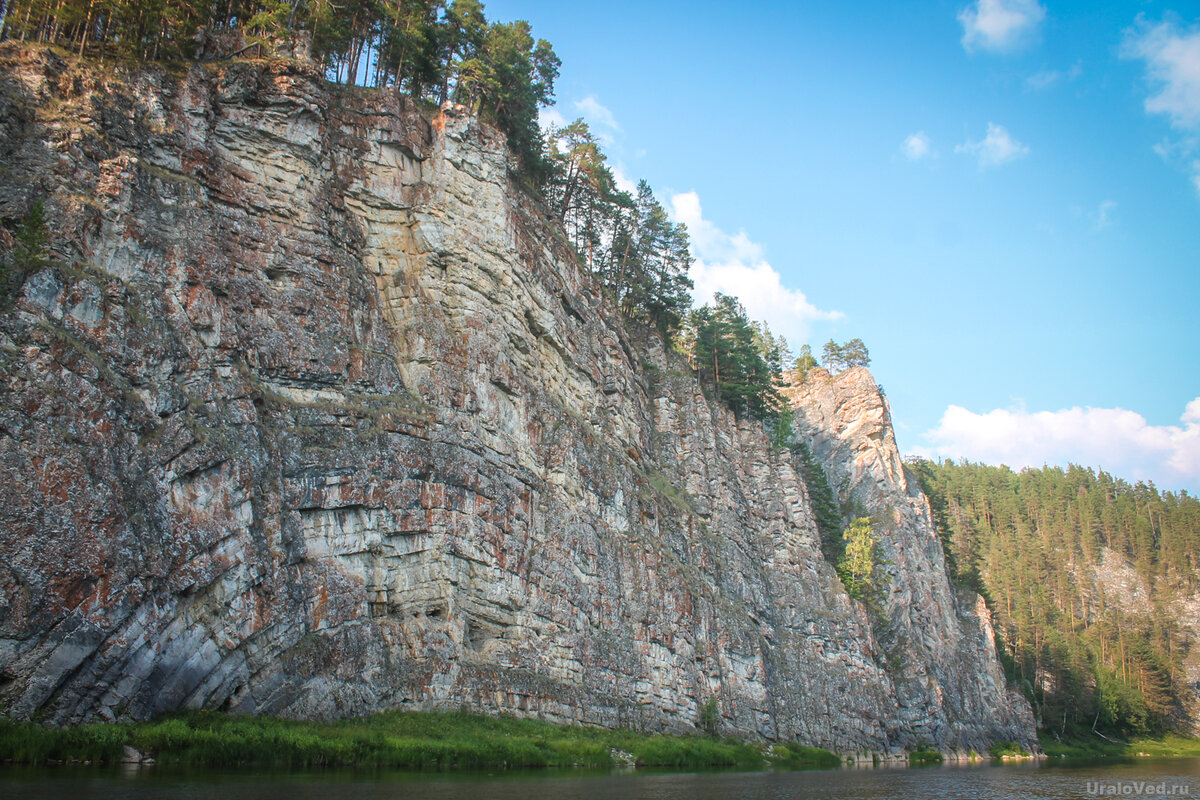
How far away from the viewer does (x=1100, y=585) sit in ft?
388

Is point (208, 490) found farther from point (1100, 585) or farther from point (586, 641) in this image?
point (1100, 585)

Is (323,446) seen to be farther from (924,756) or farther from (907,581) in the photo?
(907,581)

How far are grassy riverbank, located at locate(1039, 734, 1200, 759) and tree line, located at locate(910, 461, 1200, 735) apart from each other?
1.72 m

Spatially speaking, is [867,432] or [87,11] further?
[867,432]

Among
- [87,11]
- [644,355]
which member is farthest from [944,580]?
[87,11]

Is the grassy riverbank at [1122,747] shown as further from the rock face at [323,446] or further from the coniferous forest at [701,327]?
the rock face at [323,446]

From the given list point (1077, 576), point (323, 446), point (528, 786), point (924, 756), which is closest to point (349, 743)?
point (528, 786)

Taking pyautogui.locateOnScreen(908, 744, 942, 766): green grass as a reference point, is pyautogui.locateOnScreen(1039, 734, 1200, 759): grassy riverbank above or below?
below

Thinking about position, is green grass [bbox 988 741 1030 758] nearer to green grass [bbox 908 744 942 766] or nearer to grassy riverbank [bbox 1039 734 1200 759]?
grassy riverbank [bbox 1039 734 1200 759]

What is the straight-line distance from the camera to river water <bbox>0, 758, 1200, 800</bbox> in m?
14.7

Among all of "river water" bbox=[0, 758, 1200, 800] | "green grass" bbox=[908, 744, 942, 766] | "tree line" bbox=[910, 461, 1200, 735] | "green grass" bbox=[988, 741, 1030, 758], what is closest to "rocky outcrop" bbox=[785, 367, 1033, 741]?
"green grass" bbox=[908, 744, 942, 766]

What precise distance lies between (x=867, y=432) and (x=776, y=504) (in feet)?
75.8

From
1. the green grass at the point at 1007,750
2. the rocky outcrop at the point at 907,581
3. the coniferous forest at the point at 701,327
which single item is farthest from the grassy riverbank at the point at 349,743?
the green grass at the point at 1007,750

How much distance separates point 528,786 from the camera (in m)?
20.2
